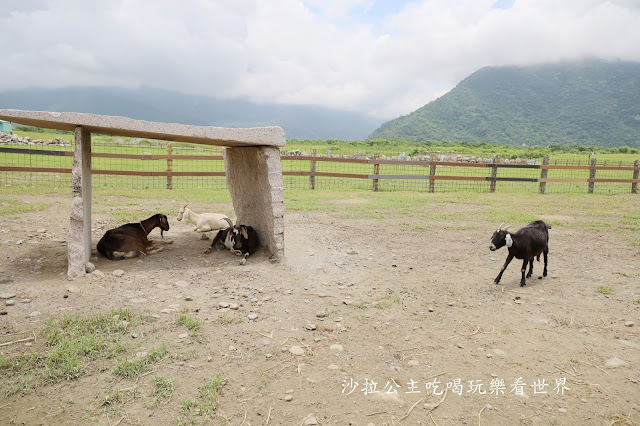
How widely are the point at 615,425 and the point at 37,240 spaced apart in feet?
25.5

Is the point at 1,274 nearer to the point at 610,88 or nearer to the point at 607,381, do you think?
the point at 607,381

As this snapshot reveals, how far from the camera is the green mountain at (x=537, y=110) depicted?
233ft

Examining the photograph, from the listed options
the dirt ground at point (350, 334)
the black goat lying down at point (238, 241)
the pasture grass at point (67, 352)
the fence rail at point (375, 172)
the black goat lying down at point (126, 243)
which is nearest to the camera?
the dirt ground at point (350, 334)

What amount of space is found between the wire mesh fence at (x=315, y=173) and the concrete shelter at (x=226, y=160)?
411 centimetres

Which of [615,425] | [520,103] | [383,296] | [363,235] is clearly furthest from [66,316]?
[520,103]

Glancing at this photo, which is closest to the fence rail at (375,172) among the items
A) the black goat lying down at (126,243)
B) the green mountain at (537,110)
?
the black goat lying down at (126,243)

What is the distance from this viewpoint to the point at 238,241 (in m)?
6.64

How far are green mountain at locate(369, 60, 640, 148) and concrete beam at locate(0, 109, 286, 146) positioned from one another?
59432mm

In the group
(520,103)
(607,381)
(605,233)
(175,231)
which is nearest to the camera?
(607,381)

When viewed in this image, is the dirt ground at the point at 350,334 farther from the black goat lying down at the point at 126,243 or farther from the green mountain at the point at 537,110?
the green mountain at the point at 537,110

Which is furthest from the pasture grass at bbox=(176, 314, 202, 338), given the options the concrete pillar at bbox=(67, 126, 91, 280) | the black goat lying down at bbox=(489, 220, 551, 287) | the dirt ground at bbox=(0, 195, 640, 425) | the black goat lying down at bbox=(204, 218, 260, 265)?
the black goat lying down at bbox=(489, 220, 551, 287)

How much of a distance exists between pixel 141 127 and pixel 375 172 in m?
12.7

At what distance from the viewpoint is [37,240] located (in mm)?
6766

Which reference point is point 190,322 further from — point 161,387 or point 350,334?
point 350,334
